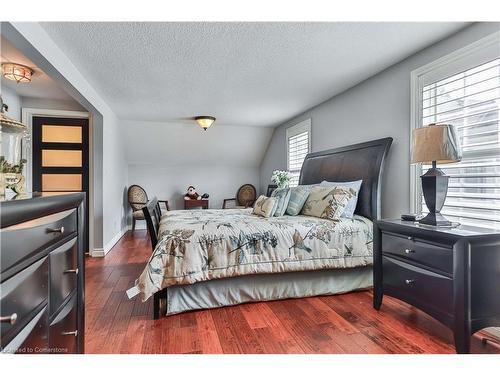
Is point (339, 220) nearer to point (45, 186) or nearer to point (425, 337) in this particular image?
point (425, 337)

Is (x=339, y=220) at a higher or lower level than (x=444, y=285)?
higher

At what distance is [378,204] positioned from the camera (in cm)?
280

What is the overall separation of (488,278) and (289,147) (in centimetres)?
387

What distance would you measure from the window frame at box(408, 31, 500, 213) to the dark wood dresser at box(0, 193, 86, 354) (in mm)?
2600

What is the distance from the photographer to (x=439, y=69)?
7.53 ft

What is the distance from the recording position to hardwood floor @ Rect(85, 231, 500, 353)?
5.63 feet

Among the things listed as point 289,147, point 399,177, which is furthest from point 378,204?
point 289,147

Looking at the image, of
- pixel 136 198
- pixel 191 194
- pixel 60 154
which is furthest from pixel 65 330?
pixel 191 194

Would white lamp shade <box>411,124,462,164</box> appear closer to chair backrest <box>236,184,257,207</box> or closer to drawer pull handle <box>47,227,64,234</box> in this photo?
drawer pull handle <box>47,227,64,234</box>

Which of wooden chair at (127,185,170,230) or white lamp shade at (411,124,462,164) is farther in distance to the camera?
wooden chair at (127,185,170,230)

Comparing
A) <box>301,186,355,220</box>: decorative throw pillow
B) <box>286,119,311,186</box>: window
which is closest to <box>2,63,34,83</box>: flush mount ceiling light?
<box>301,186,355,220</box>: decorative throw pillow

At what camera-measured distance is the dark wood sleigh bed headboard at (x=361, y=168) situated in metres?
2.81

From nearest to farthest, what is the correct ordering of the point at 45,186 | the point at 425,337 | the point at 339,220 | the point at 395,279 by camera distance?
the point at 425,337 → the point at 395,279 → the point at 339,220 → the point at 45,186

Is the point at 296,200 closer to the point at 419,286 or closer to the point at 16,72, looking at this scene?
the point at 419,286
